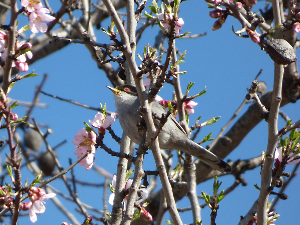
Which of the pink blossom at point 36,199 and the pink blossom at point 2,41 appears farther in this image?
the pink blossom at point 2,41

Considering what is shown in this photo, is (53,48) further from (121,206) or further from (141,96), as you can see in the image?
(141,96)

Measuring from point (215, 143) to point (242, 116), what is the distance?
1.99ft

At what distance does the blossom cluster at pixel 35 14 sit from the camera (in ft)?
8.81

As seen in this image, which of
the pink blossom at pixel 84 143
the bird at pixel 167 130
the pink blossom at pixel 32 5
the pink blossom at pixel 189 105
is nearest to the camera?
the pink blossom at pixel 32 5

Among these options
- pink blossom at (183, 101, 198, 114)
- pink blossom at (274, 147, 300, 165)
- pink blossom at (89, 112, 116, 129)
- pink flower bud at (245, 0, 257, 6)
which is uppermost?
pink blossom at (183, 101, 198, 114)

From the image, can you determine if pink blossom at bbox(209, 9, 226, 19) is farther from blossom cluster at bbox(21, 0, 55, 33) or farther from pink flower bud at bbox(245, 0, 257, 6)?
blossom cluster at bbox(21, 0, 55, 33)

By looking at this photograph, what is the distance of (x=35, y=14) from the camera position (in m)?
2.74

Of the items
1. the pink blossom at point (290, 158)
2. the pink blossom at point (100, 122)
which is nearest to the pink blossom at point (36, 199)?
the pink blossom at point (100, 122)

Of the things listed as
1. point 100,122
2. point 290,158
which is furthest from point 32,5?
point 290,158

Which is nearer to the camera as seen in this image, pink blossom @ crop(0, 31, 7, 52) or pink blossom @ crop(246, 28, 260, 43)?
pink blossom @ crop(246, 28, 260, 43)

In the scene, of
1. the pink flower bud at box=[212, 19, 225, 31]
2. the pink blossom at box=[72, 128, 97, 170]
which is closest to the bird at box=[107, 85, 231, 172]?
the pink blossom at box=[72, 128, 97, 170]

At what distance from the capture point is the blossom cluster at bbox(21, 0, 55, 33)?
269 centimetres

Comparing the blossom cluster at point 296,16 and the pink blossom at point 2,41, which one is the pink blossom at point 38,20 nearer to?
the pink blossom at point 2,41

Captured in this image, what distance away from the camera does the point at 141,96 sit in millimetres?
2629
